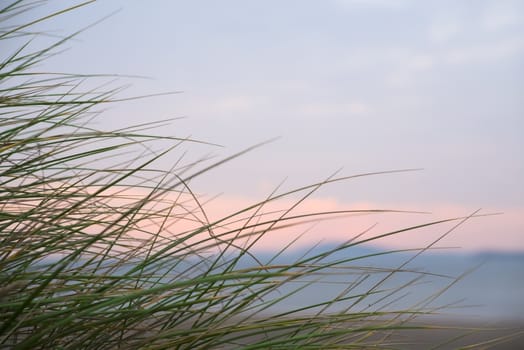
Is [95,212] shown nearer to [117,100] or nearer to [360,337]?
[117,100]

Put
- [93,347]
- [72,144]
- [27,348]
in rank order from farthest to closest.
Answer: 1. [72,144]
2. [93,347]
3. [27,348]

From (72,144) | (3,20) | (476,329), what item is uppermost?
(3,20)

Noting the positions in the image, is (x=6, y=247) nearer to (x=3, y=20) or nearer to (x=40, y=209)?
(x=40, y=209)

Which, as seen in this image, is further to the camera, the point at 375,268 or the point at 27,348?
the point at 375,268

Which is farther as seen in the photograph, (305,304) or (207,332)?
(305,304)

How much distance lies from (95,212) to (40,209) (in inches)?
4.6

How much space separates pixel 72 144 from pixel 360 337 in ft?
1.21

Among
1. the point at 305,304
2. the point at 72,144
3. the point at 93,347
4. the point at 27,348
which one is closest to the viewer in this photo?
the point at 27,348

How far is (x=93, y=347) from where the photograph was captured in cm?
62

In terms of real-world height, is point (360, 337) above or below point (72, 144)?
below

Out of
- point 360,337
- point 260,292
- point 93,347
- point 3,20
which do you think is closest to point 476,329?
point 360,337

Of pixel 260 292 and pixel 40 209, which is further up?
pixel 40 209

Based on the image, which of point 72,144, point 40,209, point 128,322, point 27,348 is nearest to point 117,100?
point 72,144

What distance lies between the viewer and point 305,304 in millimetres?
727
